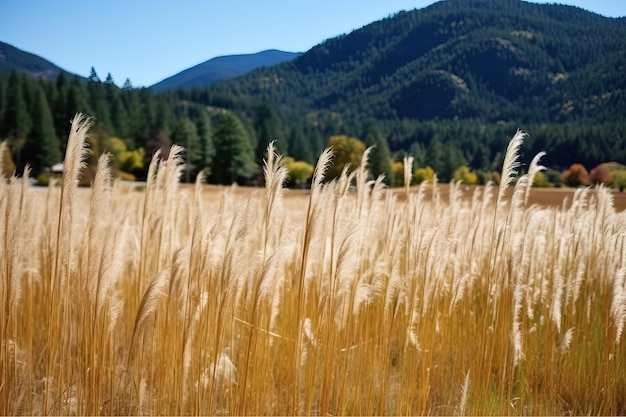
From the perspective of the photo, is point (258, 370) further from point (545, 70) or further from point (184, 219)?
point (545, 70)

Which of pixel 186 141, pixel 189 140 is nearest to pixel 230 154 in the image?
pixel 189 140

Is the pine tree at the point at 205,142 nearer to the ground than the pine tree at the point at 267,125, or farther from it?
nearer to the ground

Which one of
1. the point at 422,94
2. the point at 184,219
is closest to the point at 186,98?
the point at 422,94

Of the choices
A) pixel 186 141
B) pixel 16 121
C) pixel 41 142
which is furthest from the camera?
pixel 186 141

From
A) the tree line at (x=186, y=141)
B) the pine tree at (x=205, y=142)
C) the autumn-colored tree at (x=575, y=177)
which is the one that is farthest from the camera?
the pine tree at (x=205, y=142)

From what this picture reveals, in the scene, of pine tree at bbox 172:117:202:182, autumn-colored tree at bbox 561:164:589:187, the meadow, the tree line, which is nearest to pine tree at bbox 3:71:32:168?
the tree line

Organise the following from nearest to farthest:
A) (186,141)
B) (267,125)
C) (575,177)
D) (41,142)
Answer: (575,177)
(41,142)
(186,141)
(267,125)

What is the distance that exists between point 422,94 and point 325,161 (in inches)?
6992

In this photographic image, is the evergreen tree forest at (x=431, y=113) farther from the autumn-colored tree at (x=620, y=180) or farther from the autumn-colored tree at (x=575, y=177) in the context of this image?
the autumn-colored tree at (x=575, y=177)

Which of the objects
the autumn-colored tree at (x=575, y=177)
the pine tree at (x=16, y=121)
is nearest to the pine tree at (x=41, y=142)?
the pine tree at (x=16, y=121)

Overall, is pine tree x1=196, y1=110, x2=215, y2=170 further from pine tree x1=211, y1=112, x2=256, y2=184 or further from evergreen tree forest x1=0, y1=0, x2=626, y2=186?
pine tree x1=211, y1=112, x2=256, y2=184

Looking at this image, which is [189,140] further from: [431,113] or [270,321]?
[431,113]

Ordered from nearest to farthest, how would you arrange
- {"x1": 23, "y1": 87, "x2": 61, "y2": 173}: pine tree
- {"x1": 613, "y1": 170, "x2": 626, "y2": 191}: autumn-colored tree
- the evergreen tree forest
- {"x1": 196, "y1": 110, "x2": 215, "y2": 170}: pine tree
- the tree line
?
{"x1": 613, "y1": 170, "x2": 626, "y2": 191}: autumn-colored tree
the evergreen tree forest
the tree line
{"x1": 23, "y1": 87, "x2": 61, "y2": 173}: pine tree
{"x1": 196, "y1": 110, "x2": 215, "y2": 170}: pine tree

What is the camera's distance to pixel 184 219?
218 inches
